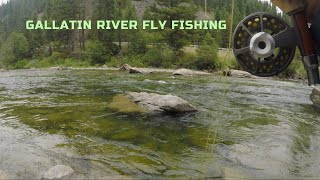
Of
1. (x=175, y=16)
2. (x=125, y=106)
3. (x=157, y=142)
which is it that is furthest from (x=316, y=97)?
(x=175, y=16)

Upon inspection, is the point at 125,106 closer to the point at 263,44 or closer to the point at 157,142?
the point at 157,142

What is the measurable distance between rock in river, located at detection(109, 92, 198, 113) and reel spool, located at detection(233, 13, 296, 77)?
581 cm

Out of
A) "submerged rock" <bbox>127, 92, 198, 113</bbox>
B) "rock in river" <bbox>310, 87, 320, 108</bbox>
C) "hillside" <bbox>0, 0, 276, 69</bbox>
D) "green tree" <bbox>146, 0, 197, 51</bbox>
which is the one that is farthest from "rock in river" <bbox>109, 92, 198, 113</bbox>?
"green tree" <bbox>146, 0, 197, 51</bbox>

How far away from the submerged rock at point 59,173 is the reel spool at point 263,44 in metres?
3.43

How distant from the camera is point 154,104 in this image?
11.4 metres

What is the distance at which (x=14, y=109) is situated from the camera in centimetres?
1131

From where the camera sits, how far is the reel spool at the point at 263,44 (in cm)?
490

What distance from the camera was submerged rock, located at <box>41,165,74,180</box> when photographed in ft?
17.9

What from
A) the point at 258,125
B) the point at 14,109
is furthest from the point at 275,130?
the point at 14,109

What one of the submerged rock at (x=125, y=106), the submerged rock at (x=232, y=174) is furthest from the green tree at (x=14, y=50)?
the submerged rock at (x=232, y=174)

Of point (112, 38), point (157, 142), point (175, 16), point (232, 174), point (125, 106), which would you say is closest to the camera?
point (232, 174)

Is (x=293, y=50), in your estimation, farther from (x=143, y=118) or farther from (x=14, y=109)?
(x=14, y=109)

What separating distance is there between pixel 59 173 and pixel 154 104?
6.13 m

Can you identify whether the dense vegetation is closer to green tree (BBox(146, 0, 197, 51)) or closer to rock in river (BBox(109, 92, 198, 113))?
green tree (BBox(146, 0, 197, 51))
